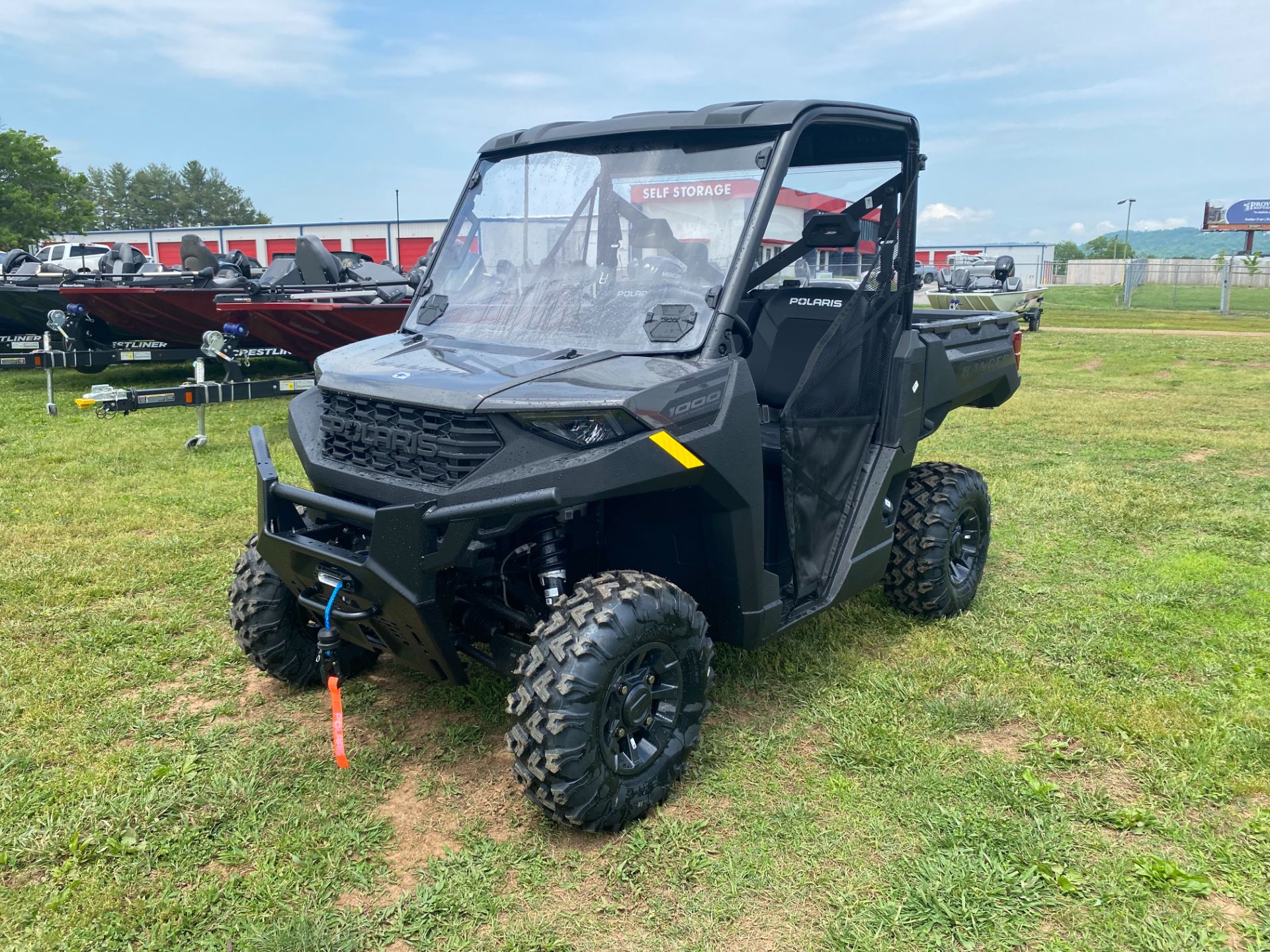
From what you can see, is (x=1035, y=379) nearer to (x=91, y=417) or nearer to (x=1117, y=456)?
(x=1117, y=456)

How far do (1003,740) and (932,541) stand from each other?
1.19 m

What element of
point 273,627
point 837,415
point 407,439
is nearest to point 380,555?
point 407,439

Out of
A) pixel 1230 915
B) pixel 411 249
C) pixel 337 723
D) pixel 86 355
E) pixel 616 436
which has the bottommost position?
pixel 1230 915

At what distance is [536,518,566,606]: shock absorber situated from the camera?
10.6 feet

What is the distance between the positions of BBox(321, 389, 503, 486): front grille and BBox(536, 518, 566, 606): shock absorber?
387 millimetres

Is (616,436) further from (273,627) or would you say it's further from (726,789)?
(273,627)

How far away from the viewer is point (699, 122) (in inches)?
137

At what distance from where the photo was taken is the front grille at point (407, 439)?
302 cm

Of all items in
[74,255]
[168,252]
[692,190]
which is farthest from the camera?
[168,252]

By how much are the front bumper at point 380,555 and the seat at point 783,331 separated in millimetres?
1889

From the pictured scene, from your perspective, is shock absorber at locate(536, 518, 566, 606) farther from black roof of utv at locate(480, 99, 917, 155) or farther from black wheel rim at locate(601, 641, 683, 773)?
black roof of utv at locate(480, 99, 917, 155)

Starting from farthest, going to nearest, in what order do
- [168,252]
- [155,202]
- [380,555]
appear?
[155,202]
[168,252]
[380,555]

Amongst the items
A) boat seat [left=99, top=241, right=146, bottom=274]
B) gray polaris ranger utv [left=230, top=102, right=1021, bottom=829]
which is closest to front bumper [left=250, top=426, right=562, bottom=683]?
gray polaris ranger utv [left=230, top=102, right=1021, bottom=829]

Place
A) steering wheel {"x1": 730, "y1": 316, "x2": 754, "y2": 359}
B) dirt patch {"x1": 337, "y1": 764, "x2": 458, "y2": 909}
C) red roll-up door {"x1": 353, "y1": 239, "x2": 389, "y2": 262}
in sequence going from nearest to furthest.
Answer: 1. dirt patch {"x1": 337, "y1": 764, "x2": 458, "y2": 909}
2. steering wheel {"x1": 730, "y1": 316, "x2": 754, "y2": 359}
3. red roll-up door {"x1": 353, "y1": 239, "x2": 389, "y2": 262}
